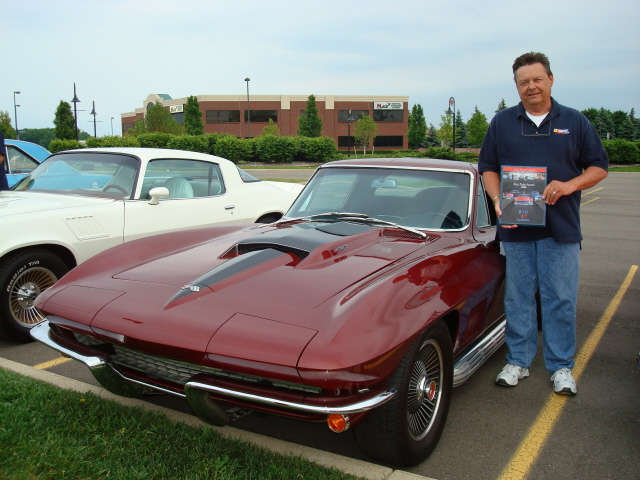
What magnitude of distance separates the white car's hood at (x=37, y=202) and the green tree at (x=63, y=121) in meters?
49.5

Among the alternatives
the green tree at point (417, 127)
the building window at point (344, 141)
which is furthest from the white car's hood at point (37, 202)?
the green tree at point (417, 127)

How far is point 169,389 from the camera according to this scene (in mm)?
2566

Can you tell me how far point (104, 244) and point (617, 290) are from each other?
538cm

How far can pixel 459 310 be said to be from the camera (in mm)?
3023

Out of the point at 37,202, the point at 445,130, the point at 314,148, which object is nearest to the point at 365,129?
the point at 445,130

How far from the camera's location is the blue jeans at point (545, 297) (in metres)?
3.50

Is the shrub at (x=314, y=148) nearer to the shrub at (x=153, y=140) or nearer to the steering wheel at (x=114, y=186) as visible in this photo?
the shrub at (x=153, y=140)

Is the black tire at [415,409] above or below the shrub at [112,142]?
below

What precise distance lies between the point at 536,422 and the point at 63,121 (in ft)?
178

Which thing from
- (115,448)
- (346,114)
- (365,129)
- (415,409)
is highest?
(346,114)

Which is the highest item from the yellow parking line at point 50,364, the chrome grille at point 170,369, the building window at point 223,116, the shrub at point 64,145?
the building window at point 223,116

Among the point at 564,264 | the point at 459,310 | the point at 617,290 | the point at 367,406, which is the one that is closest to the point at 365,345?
the point at 367,406

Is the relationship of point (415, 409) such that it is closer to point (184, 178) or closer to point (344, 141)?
point (184, 178)

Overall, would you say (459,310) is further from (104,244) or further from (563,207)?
(104,244)
